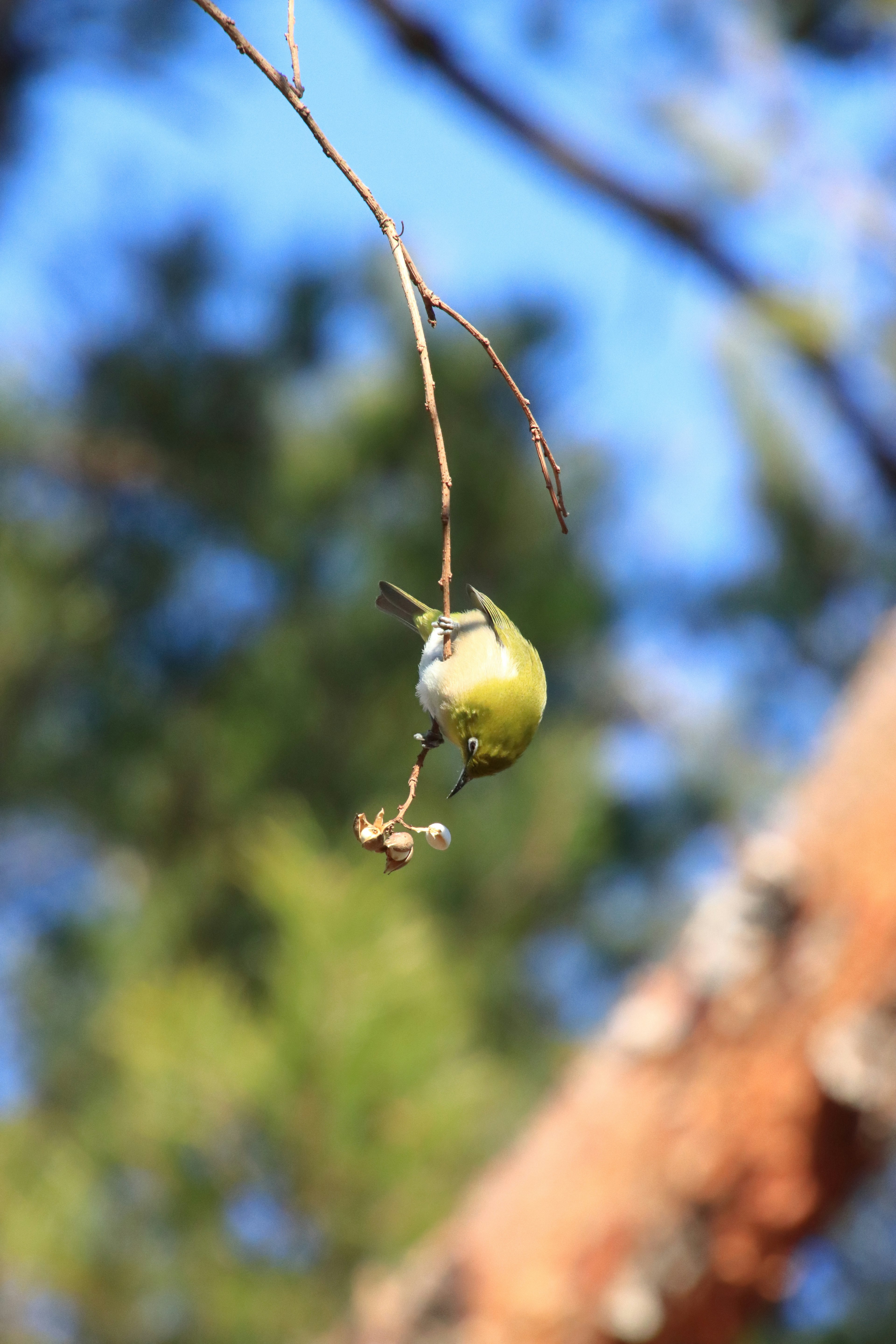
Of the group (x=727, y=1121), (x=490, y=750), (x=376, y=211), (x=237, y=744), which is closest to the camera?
(x=376, y=211)

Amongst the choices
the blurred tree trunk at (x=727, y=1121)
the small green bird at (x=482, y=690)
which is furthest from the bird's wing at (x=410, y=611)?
the blurred tree trunk at (x=727, y=1121)

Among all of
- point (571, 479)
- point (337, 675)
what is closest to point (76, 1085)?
point (337, 675)

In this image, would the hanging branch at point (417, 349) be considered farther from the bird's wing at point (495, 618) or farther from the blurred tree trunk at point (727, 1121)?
the blurred tree trunk at point (727, 1121)

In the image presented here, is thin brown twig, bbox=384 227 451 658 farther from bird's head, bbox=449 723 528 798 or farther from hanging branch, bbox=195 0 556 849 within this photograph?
bird's head, bbox=449 723 528 798

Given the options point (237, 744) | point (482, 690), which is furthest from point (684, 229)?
point (482, 690)

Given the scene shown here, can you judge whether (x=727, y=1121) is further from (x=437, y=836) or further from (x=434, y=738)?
(x=437, y=836)

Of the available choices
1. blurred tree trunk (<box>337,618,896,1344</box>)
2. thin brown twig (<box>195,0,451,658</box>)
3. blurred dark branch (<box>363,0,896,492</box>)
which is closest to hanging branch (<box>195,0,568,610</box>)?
thin brown twig (<box>195,0,451,658</box>)

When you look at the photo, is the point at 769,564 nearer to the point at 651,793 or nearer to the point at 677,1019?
the point at 651,793
